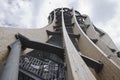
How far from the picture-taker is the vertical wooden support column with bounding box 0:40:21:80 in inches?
110

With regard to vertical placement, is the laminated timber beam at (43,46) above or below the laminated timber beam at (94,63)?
above

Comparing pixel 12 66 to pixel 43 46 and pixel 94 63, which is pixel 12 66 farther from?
pixel 94 63

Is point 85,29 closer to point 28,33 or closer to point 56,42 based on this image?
point 56,42

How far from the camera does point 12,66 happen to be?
126 inches

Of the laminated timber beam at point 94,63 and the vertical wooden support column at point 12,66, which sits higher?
the vertical wooden support column at point 12,66

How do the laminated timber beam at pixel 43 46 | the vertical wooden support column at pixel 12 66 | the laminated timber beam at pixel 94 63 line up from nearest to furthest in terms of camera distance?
the vertical wooden support column at pixel 12 66
the laminated timber beam at pixel 94 63
the laminated timber beam at pixel 43 46

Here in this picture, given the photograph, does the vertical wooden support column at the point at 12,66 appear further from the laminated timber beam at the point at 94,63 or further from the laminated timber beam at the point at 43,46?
the laminated timber beam at the point at 94,63

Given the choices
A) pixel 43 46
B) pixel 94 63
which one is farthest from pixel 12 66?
pixel 94 63

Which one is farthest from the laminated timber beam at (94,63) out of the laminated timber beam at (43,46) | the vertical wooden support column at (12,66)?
the vertical wooden support column at (12,66)

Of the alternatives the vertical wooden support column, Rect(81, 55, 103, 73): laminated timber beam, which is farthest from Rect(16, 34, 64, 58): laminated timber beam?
Rect(81, 55, 103, 73): laminated timber beam

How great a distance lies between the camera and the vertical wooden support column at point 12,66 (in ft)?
9.19

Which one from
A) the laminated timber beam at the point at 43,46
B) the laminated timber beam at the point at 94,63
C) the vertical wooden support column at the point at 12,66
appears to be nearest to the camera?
the vertical wooden support column at the point at 12,66

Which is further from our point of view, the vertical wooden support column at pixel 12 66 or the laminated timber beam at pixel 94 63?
the laminated timber beam at pixel 94 63

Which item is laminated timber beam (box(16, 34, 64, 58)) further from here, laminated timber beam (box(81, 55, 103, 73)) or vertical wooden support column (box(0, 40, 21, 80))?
laminated timber beam (box(81, 55, 103, 73))
